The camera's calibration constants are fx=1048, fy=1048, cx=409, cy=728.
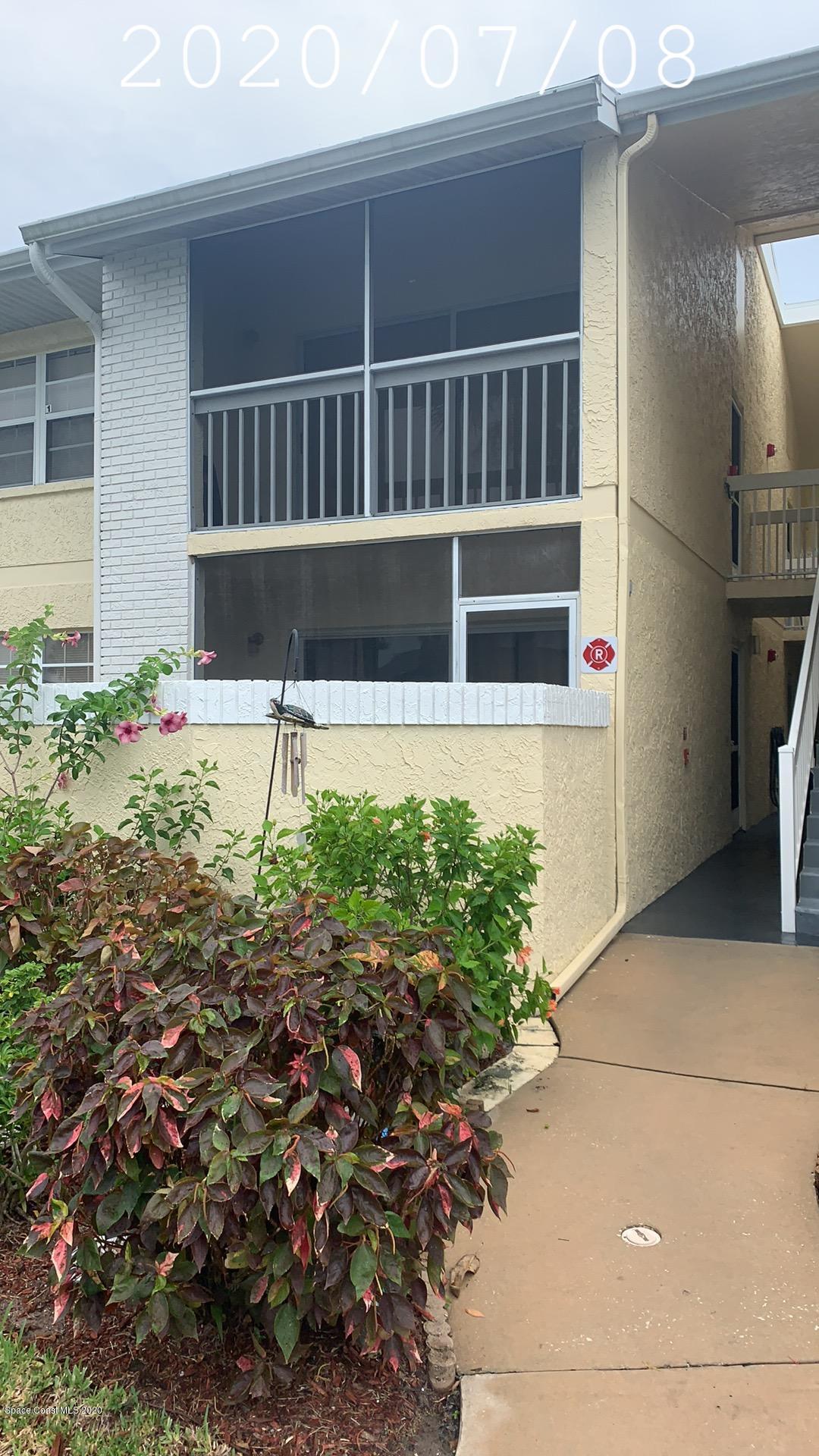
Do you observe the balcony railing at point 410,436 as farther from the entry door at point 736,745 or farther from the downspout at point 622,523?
the entry door at point 736,745

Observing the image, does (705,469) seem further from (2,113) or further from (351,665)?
(2,113)

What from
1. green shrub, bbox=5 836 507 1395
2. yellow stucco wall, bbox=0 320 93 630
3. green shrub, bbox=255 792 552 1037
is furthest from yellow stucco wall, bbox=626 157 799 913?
yellow stucco wall, bbox=0 320 93 630

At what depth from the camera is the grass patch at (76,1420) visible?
2402 millimetres

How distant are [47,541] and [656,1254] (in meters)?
9.08

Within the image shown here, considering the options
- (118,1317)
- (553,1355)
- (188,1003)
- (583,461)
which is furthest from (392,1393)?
(583,461)

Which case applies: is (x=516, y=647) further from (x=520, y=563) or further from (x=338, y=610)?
(x=338, y=610)

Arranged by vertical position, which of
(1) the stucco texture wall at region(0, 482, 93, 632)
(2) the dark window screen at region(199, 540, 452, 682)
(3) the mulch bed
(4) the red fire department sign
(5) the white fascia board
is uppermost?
(5) the white fascia board

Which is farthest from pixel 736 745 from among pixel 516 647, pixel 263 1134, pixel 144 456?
pixel 263 1134

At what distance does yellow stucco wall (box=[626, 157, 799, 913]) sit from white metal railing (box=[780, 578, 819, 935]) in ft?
3.29

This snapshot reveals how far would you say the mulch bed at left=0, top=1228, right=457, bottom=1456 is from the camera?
96.3 inches

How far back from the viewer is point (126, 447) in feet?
28.7

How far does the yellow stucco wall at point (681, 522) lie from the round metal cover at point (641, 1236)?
3957 millimetres

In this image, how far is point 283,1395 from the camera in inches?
101

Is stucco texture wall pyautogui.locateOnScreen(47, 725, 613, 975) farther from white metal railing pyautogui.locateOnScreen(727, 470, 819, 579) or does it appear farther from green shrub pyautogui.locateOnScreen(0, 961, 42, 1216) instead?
white metal railing pyautogui.locateOnScreen(727, 470, 819, 579)
